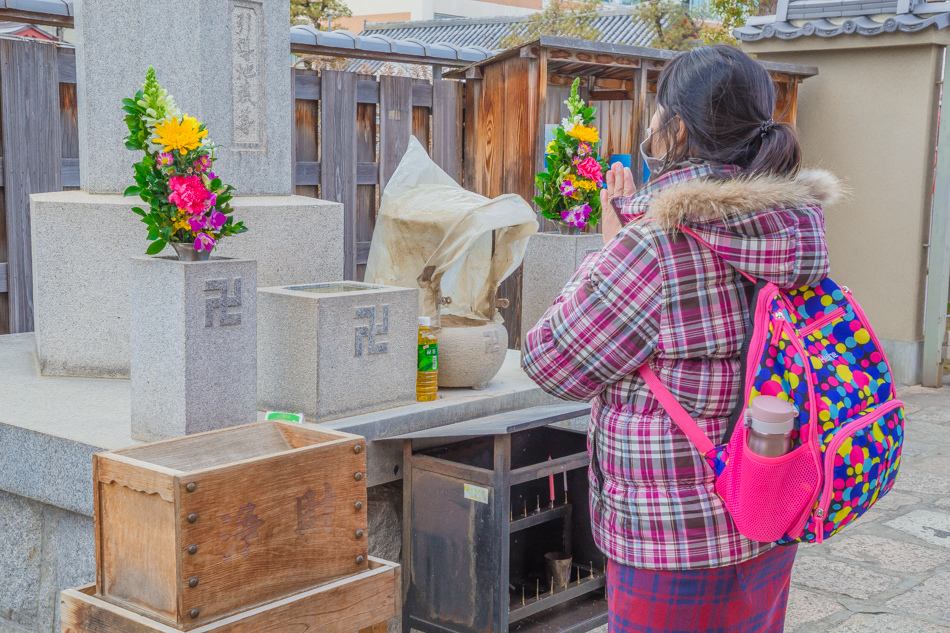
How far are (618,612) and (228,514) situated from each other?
0.86 metres

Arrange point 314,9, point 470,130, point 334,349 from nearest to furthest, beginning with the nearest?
1. point 334,349
2. point 470,130
3. point 314,9

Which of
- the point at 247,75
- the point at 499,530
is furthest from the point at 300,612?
the point at 247,75

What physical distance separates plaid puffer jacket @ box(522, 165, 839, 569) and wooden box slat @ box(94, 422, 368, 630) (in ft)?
2.51

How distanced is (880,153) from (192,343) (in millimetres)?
6723

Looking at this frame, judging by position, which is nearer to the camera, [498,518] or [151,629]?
[151,629]

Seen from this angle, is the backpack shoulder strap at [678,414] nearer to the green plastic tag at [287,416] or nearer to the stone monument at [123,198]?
the green plastic tag at [287,416]

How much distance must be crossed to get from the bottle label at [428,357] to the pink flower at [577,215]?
902 mm

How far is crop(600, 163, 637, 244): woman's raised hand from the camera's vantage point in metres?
2.03

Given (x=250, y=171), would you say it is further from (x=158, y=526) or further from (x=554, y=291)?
(x=158, y=526)

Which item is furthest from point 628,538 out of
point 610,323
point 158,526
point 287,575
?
point 158,526

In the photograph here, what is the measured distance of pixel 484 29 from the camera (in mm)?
25172

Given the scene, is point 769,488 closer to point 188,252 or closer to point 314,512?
point 314,512

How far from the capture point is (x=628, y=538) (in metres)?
1.85

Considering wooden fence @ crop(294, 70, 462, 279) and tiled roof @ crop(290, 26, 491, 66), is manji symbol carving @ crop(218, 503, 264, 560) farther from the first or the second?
tiled roof @ crop(290, 26, 491, 66)
